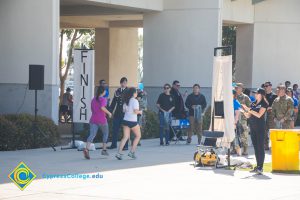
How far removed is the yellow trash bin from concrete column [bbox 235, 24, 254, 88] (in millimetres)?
17284

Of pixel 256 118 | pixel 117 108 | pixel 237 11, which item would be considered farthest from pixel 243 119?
pixel 237 11

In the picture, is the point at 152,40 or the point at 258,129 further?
the point at 152,40

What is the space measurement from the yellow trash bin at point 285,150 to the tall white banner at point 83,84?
568 centimetres

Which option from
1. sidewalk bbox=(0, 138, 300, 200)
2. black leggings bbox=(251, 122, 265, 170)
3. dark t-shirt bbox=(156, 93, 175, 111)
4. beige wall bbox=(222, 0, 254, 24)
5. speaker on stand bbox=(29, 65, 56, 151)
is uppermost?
beige wall bbox=(222, 0, 254, 24)

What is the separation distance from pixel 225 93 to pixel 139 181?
3.59 metres

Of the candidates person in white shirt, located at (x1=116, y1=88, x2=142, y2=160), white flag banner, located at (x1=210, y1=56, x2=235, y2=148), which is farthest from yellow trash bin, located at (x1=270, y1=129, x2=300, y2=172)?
A: person in white shirt, located at (x1=116, y1=88, x2=142, y2=160)

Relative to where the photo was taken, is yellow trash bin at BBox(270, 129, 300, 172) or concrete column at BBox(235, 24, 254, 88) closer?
yellow trash bin at BBox(270, 129, 300, 172)

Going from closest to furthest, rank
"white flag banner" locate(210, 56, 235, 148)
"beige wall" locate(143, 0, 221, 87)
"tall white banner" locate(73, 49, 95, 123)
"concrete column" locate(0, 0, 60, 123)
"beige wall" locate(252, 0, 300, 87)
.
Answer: "white flag banner" locate(210, 56, 235, 148), "tall white banner" locate(73, 49, 95, 123), "concrete column" locate(0, 0, 60, 123), "beige wall" locate(143, 0, 221, 87), "beige wall" locate(252, 0, 300, 87)

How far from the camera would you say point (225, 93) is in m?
16.5

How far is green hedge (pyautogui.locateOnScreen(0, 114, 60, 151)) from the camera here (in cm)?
1897

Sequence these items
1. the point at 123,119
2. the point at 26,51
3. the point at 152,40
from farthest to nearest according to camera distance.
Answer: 1. the point at 152,40
2. the point at 26,51
3. the point at 123,119

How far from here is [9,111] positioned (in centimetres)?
2231

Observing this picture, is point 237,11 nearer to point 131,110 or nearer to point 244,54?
point 244,54

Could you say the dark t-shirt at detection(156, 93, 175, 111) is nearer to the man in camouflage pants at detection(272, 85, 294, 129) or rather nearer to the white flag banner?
the man in camouflage pants at detection(272, 85, 294, 129)
